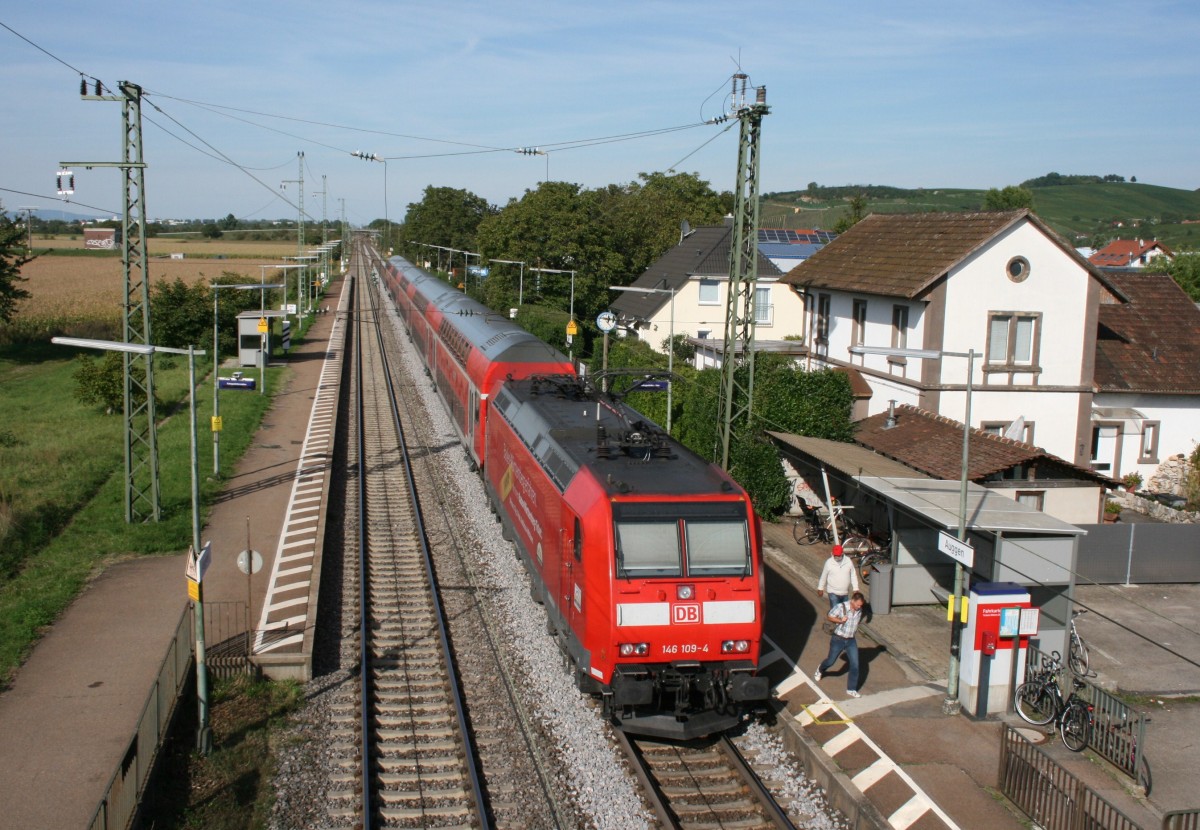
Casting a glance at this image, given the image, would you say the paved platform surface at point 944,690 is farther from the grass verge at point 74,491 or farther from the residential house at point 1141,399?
the grass verge at point 74,491

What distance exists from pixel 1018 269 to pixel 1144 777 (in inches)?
559

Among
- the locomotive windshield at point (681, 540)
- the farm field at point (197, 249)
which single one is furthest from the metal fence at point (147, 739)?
the farm field at point (197, 249)

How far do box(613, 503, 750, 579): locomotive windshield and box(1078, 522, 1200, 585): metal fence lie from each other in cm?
1030

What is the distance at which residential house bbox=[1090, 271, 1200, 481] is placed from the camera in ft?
80.8

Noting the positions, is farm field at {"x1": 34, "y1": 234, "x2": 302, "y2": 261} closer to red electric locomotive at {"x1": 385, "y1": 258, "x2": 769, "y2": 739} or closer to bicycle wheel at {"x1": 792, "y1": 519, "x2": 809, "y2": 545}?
bicycle wheel at {"x1": 792, "y1": 519, "x2": 809, "y2": 545}

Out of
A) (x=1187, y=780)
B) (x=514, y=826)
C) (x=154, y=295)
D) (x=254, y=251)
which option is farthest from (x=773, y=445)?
(x=254, y=251)

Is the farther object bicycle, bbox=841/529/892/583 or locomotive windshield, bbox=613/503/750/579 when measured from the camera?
bicycle, bbox=841/529/892/583

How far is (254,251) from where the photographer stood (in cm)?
12581

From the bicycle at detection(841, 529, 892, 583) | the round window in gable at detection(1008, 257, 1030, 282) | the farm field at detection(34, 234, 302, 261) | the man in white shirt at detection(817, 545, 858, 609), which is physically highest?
the farm field at detection(34, 234, 302, 261)

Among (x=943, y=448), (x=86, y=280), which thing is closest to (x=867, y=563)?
(x=943, y=448)

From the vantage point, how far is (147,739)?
1100 centimetres

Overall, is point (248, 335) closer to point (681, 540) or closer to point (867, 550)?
point (867, 550)

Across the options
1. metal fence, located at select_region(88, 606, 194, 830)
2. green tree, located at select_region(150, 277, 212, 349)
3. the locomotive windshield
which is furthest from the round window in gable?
green tree, located at select_region(150, 277, 212, 349)

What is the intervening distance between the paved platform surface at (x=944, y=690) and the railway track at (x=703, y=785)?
3.82ft
